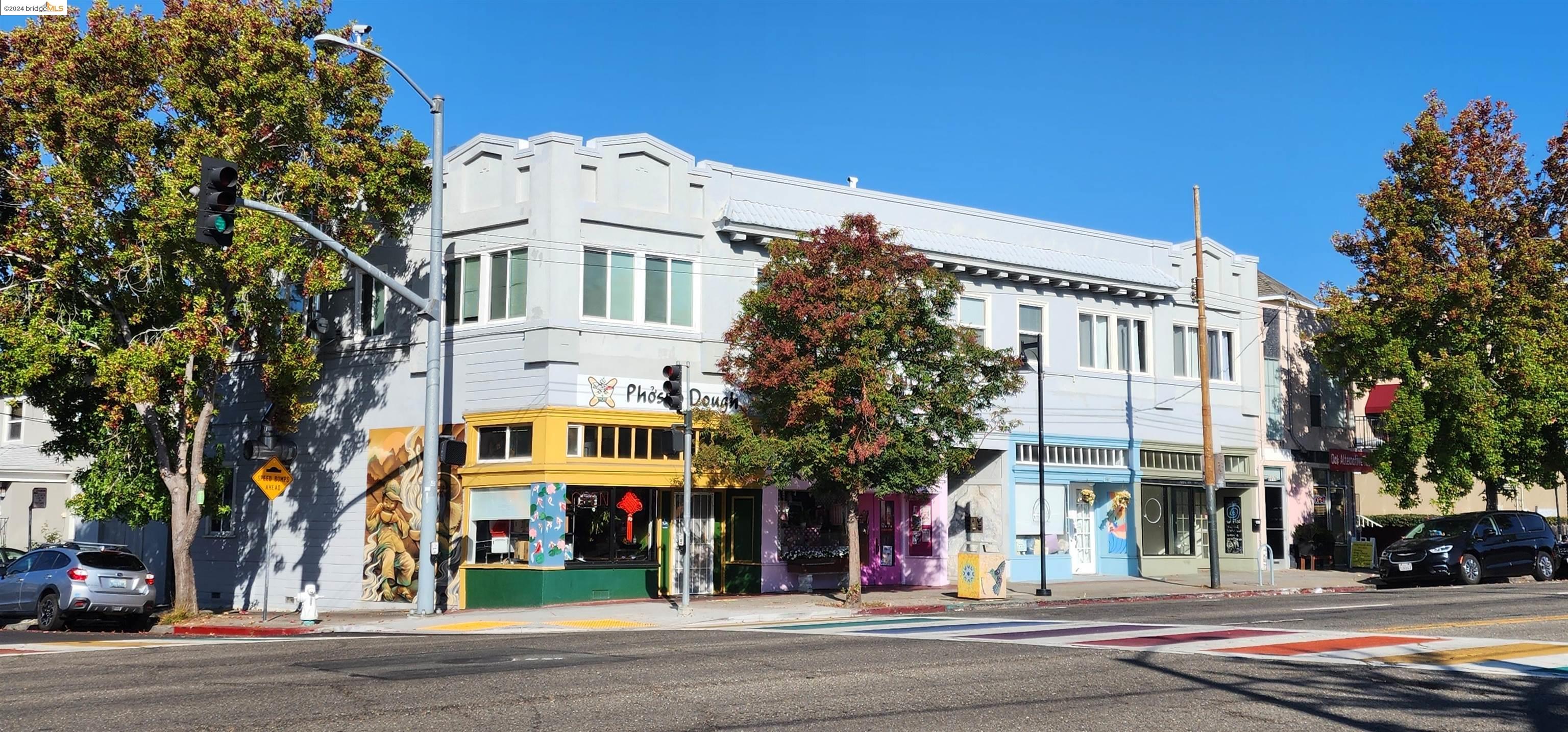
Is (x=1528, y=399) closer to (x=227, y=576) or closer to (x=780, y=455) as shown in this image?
(x=780, y=455)

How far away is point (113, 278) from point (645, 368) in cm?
997

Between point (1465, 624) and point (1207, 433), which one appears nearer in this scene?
point (1465, 624)

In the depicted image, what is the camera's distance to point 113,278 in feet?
76.8

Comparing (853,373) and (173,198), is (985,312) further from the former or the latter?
(173,198)

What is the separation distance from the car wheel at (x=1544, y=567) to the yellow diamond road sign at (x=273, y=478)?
91.6 ft

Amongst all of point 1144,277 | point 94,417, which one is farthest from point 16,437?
point 1144,277

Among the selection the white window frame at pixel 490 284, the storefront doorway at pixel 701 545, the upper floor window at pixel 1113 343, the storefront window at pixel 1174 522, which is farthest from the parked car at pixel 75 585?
the storefront window at pixel 1174 522

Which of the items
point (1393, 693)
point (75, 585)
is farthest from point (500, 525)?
point (1393, 693)

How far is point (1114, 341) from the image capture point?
1345 inches

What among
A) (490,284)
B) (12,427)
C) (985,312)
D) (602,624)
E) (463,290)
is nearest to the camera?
(602,624)

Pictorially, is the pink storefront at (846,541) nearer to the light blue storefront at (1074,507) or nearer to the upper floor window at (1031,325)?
the light blue storefront at (1074,507)

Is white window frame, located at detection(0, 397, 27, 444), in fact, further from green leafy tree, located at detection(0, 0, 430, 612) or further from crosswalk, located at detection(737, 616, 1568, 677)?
crosswalk, located at detection(737, 616, 1568, 677)

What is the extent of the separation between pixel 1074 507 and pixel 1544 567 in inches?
435

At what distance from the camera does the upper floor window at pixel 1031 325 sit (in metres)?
32.2
